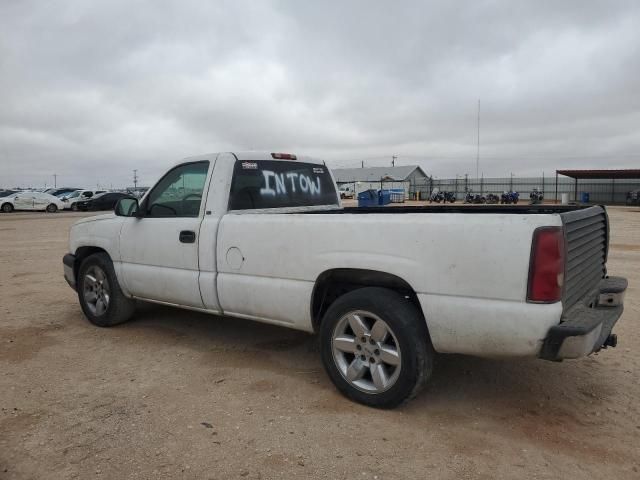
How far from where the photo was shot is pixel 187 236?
4551mm

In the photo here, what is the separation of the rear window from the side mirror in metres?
1.30

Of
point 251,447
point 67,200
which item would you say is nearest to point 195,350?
point 251,447

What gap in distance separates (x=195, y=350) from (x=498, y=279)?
302 centimetres

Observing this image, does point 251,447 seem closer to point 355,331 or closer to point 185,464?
point 185,464

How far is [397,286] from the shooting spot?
3564mm

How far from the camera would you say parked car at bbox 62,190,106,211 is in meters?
35.2

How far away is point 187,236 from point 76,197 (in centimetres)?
3546

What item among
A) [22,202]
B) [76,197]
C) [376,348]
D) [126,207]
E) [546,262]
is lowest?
[376,348]

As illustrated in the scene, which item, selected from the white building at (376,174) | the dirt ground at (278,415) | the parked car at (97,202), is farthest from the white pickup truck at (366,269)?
the white building at (376,174)

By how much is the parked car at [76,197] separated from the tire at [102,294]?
3260 cm

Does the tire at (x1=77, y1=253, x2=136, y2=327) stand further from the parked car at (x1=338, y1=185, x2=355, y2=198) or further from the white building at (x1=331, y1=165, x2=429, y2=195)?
the white building at (x1=331, y1=165, x2=429, y2=195)

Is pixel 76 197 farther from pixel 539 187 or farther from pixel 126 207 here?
pixel 539 187

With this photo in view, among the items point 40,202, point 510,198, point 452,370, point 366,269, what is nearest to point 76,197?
point 40,202

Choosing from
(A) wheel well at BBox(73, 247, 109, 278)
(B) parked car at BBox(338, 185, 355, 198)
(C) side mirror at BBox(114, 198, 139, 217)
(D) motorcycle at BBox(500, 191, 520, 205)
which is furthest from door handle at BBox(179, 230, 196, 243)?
(B) parked car at BBox(338, 185, 355, 198)
